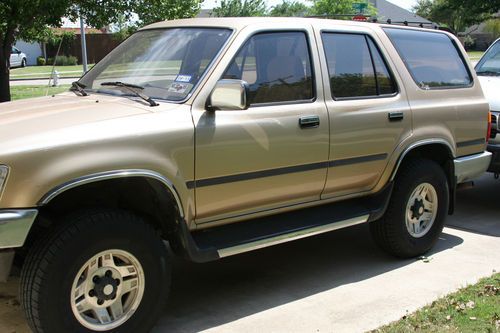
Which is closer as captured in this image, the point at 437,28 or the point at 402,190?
the point at 402,190

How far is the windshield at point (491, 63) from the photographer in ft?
26.4

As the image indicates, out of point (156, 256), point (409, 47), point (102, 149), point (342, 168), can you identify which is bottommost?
point (156, 256)

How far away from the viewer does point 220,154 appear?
12.8 ft

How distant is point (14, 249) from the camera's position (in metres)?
3.26

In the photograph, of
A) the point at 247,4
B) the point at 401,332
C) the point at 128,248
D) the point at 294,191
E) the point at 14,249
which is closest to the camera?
the point at 14,249

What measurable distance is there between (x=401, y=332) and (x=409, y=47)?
104 inches

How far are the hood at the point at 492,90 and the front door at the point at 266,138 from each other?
3.23m

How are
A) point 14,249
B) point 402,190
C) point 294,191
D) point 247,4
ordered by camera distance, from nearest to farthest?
point 14,249
point 294,191
point 402,190
point 247,4

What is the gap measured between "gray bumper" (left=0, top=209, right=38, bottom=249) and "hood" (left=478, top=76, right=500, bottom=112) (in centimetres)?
543

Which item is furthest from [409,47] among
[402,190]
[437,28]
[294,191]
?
[294,191]

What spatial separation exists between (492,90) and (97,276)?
5459 millimetres

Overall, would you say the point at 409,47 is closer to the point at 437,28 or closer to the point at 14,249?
the point at 437,28

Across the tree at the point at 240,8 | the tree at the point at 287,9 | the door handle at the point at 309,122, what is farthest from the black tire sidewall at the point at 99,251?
the tree at the point at 287,9

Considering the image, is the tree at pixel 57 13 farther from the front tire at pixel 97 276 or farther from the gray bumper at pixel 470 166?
the front tire at pixel 97 276
